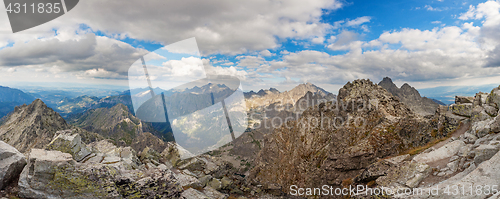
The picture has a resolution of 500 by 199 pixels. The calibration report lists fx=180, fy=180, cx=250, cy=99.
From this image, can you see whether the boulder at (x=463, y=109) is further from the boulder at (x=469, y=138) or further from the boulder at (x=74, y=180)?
the boulder at (x=74, y=180)

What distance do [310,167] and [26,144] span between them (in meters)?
165

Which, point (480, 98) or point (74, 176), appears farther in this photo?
point (480, 98)

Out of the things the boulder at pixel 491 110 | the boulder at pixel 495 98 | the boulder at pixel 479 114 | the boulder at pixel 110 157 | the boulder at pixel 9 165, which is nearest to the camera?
the boulder at pixel 9 165

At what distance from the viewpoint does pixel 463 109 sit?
105ft

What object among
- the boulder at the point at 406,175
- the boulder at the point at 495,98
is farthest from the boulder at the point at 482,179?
the boulder at the point at 495,98

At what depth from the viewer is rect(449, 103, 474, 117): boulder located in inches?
1219

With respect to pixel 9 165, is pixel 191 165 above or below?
below

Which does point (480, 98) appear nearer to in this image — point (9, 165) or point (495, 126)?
point (495, 126)

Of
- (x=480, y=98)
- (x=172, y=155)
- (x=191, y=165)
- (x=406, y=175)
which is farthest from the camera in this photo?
(x=191, y=165)

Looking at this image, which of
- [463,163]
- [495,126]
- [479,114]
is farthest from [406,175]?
[479,114]

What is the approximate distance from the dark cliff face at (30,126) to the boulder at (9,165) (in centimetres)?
13547

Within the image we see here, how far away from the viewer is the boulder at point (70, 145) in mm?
18120

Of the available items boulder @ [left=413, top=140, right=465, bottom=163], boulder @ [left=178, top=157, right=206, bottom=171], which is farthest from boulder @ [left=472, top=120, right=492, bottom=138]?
boulder @ [left=178, top=157, right=206, bottom=171]

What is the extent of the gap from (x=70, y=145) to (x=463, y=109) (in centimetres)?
5817
